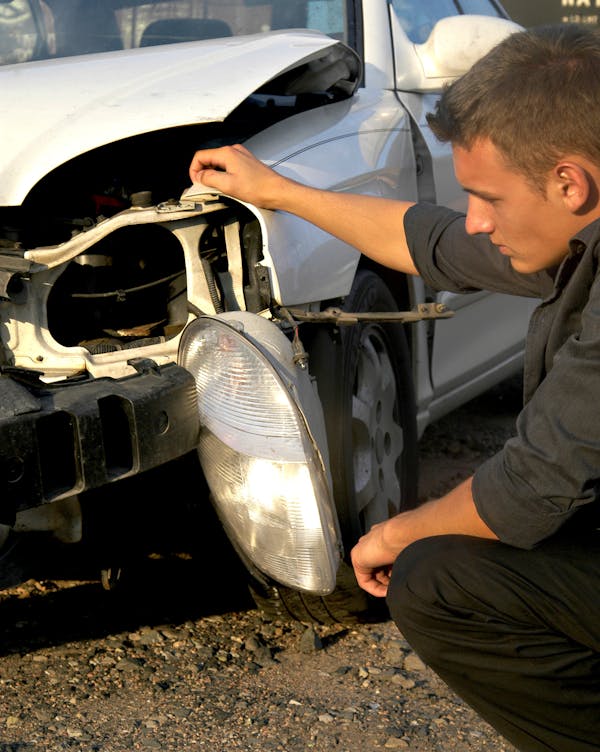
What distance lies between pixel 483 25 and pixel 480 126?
1631mm

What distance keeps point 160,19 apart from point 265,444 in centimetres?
178

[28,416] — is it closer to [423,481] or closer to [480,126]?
[480,126]

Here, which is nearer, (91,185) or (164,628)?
(91,185)

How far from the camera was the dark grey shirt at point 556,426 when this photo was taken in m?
2.04

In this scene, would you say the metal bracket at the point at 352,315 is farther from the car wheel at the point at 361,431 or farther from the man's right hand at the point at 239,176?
the man's right hand at the point at 239,176

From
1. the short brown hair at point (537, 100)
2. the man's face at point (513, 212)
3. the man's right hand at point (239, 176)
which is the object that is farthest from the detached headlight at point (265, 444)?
the short brown hair at point (537, 100)

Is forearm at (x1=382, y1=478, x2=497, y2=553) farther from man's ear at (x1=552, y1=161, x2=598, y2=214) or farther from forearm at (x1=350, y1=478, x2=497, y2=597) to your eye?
man's ear at (x1=552, y1=161, x2=598, y2=214)

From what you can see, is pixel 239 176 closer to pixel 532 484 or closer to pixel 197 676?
pixel 532 484

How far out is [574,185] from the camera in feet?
7.05

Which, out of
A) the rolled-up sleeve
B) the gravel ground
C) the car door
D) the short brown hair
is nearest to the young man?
the short brown hair

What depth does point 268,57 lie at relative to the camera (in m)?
3.03

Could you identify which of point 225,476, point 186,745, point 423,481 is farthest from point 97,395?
point 423,481

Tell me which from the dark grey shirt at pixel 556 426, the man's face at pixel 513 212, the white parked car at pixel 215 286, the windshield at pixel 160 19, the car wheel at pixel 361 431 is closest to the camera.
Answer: the dark grey shirt at pixel 556 426

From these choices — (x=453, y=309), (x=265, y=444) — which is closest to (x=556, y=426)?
(x=265, y=444)
